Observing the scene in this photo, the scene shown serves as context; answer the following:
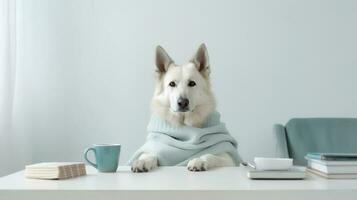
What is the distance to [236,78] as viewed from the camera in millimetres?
2297

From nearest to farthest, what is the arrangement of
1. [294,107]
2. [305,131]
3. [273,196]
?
[273,196], [305,131], [294,107]

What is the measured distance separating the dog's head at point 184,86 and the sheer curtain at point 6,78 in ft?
2.64

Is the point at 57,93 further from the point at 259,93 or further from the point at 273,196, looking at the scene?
the point at 273,196

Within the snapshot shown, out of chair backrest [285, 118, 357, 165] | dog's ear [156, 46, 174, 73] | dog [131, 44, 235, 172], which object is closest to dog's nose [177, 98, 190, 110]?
dog [131, 44, 235, 172]

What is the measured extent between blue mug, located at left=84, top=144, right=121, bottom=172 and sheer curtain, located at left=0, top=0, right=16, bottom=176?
117 cm

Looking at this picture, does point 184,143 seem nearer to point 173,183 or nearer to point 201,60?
point 201,60

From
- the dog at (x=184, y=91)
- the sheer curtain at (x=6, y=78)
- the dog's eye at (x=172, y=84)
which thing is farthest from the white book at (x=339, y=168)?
the sheer curtain at (x=6, y=78)

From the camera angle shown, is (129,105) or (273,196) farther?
(129,105)

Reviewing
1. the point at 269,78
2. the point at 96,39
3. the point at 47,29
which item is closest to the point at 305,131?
the point at 269,78

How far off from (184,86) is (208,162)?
618 millimetres

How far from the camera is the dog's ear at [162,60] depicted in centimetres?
184

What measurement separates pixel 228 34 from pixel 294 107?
22.8 inches

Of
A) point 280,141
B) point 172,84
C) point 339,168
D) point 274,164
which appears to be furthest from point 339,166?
point 280,141

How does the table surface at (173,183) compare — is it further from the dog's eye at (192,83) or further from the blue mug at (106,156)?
the dog's eye at (192,83)
